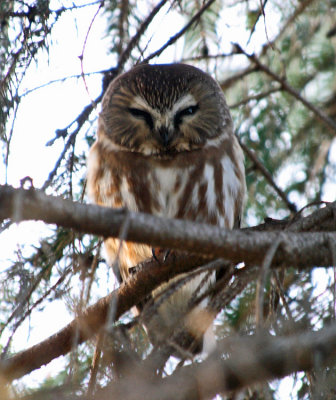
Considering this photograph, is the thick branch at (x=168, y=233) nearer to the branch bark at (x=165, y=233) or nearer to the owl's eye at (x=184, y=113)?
the branch bark at (x=165, y=233)

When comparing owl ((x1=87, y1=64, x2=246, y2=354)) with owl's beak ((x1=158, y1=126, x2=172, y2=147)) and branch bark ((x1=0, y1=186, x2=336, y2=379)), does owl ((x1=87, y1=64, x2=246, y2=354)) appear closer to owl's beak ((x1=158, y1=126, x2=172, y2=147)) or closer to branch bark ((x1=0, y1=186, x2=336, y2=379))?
owl's beak ((x1=158, y1=126, x2=172, y2=147))

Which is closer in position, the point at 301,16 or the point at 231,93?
the point at 301,16

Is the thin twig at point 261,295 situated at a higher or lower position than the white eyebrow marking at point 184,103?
lower

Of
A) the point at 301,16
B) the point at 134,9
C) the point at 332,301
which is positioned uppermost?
the point at 301,16

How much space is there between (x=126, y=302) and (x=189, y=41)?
1.95m

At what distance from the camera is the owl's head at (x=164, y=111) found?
12.6 ft

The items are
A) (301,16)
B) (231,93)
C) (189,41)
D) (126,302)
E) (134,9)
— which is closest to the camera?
(126,302)

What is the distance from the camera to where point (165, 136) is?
3.72m

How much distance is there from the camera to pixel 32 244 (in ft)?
10.7

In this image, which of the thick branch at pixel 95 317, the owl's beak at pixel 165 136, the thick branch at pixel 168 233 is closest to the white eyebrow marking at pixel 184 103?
the owl's beak at pixel 165 136

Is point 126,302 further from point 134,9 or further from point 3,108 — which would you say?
point 134,9

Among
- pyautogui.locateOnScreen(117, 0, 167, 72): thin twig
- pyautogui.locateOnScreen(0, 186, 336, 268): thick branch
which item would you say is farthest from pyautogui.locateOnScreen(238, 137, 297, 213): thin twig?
pyautogui.locateOnScreen(0, 186, 336, 268): thick branch

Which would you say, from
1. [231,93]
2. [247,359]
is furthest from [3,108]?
[231,93]

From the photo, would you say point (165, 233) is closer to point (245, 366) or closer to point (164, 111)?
point (245, 366)
